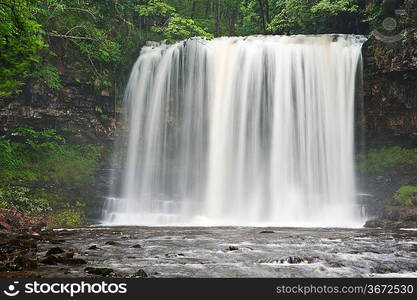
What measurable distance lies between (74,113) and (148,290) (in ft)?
67.7

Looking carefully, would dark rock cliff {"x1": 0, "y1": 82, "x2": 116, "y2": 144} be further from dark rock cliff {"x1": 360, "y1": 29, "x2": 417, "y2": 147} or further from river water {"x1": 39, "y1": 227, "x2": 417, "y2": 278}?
dark rock cliff {"x1": 360, "y1": 29, "x2": 417, "y2": 147}

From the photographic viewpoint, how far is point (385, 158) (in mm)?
22891

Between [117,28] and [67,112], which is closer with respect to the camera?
[67,112]

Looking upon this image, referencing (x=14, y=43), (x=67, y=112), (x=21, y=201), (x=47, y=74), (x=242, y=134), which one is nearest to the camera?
(x=14, y=43)

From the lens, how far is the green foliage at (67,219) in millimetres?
18609

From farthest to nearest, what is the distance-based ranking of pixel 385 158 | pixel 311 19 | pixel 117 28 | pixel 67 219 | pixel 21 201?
pixel 311 19, pixel 117 28, pixel 385 158, pixel 67 219, pixel 21 201

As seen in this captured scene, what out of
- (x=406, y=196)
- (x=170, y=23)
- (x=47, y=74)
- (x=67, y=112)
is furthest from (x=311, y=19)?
(x=47, y=74)

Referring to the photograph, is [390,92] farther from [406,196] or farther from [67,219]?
[67,219]

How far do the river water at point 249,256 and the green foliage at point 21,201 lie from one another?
20.2ft

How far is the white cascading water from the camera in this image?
72.7 feet

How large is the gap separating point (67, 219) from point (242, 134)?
10.4 meters

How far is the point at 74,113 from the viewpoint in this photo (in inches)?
958

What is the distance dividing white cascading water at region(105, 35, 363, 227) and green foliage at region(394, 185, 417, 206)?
7.21 feet

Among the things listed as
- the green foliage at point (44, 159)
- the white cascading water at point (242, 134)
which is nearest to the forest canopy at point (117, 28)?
the white cascading water at point (242, 134)
